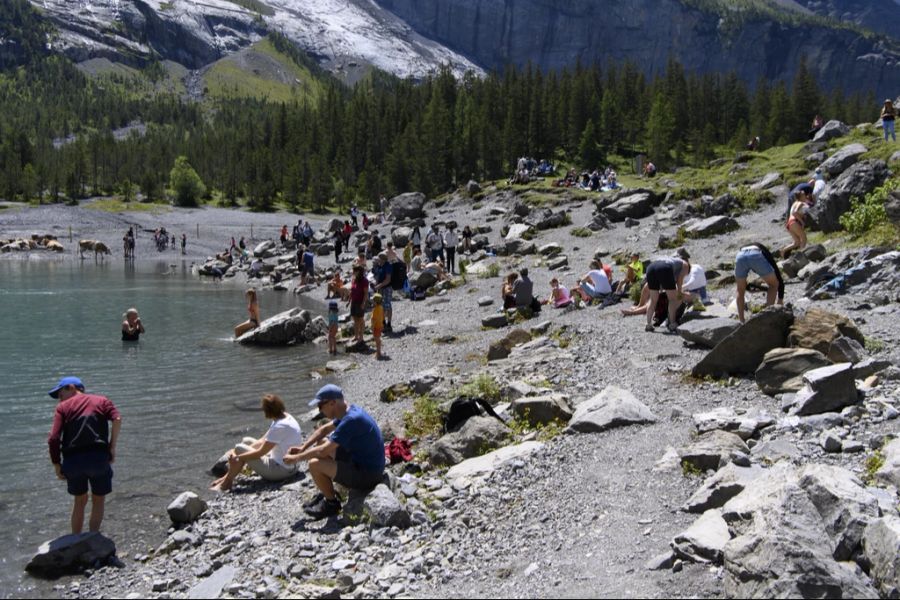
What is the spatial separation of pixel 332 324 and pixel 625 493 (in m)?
16.0

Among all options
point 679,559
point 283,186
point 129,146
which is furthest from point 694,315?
point 129,146

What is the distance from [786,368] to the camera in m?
11.6

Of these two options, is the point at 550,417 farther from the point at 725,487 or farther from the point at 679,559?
the point at 679,559

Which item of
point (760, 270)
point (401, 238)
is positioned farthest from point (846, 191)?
point (401, 238)

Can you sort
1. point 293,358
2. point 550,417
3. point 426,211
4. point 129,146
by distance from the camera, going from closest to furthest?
point 550,417
point 293,358
point 426,211
point 129,146

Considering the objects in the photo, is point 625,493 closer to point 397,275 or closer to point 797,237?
point 797,237

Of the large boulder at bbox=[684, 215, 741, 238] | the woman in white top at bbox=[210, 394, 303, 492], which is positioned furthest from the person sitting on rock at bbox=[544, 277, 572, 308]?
the woman in white top at bbox=[210, 394, 303, 492]

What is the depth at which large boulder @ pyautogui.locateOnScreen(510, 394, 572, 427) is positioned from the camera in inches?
474

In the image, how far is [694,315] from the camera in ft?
56.4

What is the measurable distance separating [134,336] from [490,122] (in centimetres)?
7341

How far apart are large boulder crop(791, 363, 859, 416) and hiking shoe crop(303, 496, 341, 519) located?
254 inches

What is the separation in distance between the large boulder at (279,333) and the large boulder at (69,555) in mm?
16034

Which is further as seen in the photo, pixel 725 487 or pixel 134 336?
pixel 134 336

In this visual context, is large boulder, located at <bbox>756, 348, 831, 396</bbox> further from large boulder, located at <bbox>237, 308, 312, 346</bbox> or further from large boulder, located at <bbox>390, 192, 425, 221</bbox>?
large boulder, located at <bbox>390, 192, 425, 221</bbox>
